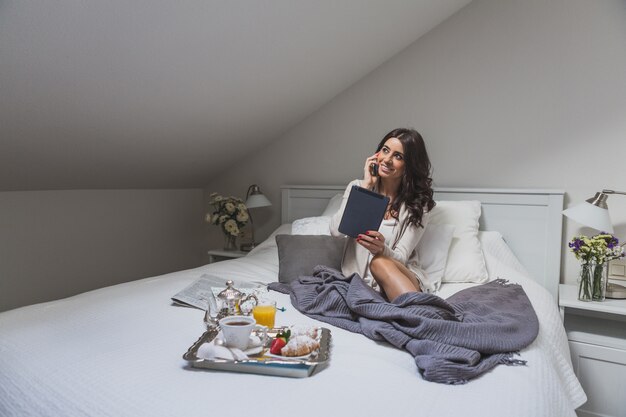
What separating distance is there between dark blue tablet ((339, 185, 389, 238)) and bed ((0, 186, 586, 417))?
40cm

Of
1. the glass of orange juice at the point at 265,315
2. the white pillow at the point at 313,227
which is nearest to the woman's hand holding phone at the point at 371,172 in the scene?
the white pillow at the point at 313,227

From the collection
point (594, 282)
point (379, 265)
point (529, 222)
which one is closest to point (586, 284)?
point (594, 282)

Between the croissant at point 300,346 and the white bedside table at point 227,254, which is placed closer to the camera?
the croissant at point 300,346

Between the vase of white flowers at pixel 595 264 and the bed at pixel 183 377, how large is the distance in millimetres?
359

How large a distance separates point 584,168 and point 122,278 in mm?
2851

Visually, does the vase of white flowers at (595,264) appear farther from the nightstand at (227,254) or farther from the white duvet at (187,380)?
the nightstand at (227,254)

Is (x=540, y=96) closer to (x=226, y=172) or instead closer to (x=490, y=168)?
(x=490, y=168)

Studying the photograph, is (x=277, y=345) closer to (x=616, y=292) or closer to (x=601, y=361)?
(x=601, y=361)

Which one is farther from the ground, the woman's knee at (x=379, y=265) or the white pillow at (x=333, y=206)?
the white pillow at (x=333, y=206)

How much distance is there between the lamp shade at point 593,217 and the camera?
2.02 meters

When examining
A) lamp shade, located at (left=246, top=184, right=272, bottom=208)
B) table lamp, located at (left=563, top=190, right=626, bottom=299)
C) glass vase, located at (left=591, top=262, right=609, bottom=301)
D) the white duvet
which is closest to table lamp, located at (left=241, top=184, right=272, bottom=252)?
lamp shade, located at (left=246, top=184, right=272, bottom=208)

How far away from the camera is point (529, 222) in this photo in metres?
2.40

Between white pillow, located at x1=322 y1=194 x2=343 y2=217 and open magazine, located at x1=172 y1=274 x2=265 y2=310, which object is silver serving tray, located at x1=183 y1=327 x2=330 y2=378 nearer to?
open magazine, located at x1=172 y1=274 x2=265 y2=310

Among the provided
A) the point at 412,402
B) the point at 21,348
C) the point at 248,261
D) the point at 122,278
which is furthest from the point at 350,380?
the point at 122,278
